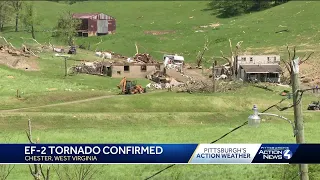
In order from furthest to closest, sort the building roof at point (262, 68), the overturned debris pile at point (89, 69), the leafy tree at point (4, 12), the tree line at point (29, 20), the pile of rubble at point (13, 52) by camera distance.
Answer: the leafy tree at point (4, 12) → the tree line at point (29, 20) → the pile of rubble at point (13, 52) → the overturned debris pile at point (89, 69) → the building roof at point (262, 68)

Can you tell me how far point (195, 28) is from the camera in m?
125

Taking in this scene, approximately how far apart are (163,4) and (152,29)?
111ft

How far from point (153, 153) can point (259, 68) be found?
5784 centimetres

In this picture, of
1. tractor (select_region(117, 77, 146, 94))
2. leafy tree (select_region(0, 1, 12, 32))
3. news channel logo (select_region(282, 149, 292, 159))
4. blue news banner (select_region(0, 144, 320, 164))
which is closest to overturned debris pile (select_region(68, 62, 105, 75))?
tractor (select_region(117, 77, 146, 94))

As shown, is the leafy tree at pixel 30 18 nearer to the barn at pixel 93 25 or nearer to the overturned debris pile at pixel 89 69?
the barn at pixel 93 25

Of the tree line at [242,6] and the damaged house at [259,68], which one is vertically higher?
the tree line at [242,6]

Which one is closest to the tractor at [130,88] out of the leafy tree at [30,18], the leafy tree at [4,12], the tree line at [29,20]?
the tree line at [29,20]

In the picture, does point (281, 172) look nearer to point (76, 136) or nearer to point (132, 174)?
point (132, 174)

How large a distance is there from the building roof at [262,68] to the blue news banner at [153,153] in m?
55.0

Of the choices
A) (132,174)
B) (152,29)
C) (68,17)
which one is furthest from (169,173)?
(152,29)

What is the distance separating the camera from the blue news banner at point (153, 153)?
60.7 ft

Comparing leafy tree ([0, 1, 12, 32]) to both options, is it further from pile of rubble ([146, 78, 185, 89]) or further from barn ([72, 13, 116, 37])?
pile of rubble ([146, 78, 185, 89])

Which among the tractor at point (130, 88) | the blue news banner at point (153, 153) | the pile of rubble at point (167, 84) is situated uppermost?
the blue news banner at point (153, 153)

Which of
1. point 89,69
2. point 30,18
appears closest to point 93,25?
point 30,18
